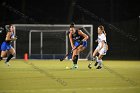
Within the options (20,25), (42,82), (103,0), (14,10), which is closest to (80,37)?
(42,82)

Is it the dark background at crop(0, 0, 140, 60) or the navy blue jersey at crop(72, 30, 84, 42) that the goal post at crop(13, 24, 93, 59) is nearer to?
the dark background at crop(0, 0, 140, 60)

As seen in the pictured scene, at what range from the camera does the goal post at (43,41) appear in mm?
30375

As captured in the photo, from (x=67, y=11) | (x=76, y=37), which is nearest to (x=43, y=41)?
(x=76, y=37)

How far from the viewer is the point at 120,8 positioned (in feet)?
135

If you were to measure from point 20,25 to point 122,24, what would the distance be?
691 centimetres

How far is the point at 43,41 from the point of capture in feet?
101

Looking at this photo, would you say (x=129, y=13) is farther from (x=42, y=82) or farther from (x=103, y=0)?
(x=42, y=82)

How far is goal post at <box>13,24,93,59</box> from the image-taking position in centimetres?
3038

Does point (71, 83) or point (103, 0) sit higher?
point (103, 0)

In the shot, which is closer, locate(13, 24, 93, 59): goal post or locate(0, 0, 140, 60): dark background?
locate(13, 24, 93, 59): goal post

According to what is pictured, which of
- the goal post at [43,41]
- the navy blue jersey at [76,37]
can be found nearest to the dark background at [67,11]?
the goal post at [43,41]

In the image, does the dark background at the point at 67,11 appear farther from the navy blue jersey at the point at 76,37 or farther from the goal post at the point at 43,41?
the navy blue jersey at the point at 76,37

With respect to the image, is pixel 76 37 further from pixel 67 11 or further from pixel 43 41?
pixel 67 11

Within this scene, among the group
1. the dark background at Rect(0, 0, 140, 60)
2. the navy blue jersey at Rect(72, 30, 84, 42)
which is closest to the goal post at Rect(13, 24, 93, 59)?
the dark background at Rect(0, 0, 140, 60)
